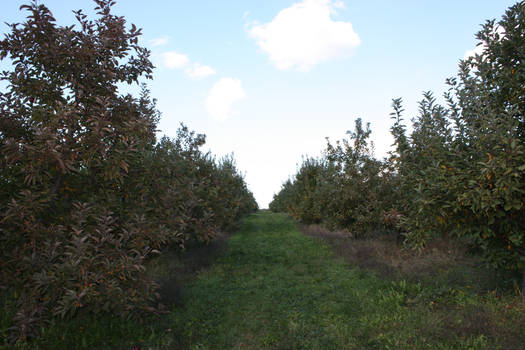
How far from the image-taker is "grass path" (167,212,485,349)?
212 inches

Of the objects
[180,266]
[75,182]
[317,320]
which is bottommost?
[317,320]

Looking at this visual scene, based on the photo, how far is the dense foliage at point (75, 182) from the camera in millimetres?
4703

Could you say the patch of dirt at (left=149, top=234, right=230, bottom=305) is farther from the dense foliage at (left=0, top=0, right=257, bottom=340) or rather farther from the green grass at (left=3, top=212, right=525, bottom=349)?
the dense foliage at (left=0, top=0, right=257, bottom=340)

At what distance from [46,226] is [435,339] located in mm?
6539

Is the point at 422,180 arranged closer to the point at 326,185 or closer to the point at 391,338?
the point at 391,338

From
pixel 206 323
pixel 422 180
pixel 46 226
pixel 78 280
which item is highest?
pixel 422 180

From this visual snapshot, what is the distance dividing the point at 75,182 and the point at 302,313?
17.2 feet

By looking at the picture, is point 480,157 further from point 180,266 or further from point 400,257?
point 180,266

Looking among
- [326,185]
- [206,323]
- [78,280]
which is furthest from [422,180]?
[326,185]

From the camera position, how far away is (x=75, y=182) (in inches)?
217

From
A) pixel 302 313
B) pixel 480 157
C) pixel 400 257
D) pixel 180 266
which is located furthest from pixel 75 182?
pixel 400 257

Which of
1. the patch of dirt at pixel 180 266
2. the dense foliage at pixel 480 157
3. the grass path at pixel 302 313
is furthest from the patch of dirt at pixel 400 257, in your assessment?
the patch of dirt at pixel 180 266

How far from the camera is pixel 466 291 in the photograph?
22.4 feet

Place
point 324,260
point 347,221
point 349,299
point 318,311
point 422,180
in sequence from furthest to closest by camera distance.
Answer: point 347,221, point 324,260, point 349,299, point 318,311, point 422,180
